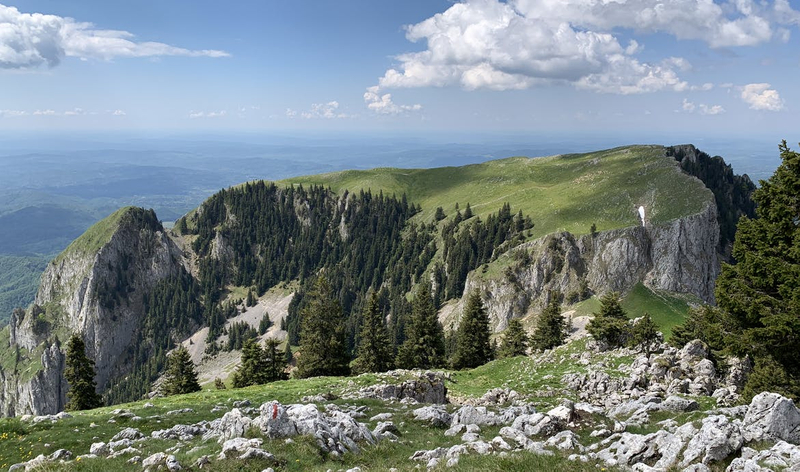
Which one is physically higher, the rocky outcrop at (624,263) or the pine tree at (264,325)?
the rocky outcrop at (624,263)

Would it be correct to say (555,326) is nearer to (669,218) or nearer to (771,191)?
(771,191)

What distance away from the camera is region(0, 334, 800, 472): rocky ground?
14.4 meters

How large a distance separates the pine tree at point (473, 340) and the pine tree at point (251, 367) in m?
28.8

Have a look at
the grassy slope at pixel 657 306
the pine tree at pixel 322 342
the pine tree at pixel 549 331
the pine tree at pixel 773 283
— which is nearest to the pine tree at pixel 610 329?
the pine tree at pixel 549 331

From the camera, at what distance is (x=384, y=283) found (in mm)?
189125

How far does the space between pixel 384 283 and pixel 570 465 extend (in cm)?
17609

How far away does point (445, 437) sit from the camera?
21.1 metres

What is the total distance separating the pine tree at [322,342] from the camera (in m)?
56.2

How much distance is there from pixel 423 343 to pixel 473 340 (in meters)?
8.50

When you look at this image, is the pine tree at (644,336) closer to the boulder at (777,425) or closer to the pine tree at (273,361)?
the boulder at (777,425)

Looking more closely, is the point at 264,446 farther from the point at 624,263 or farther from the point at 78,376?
the point at 624,263

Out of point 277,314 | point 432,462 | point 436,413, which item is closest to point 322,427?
point 432,462

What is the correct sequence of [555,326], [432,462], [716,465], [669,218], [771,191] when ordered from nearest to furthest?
[716,465]
[432,462]
[771,191]
[555,326]
[669,218]

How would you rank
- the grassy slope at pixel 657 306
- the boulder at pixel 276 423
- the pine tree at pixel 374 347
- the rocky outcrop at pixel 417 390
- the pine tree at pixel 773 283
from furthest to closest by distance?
the grassy slope at pixel 657 306 → the pine tree at pixel 374 347 → the rocky outcrop at pixel 417 390 → the pine tree at pixel 773 283 → the boulder at pixel 276 423
